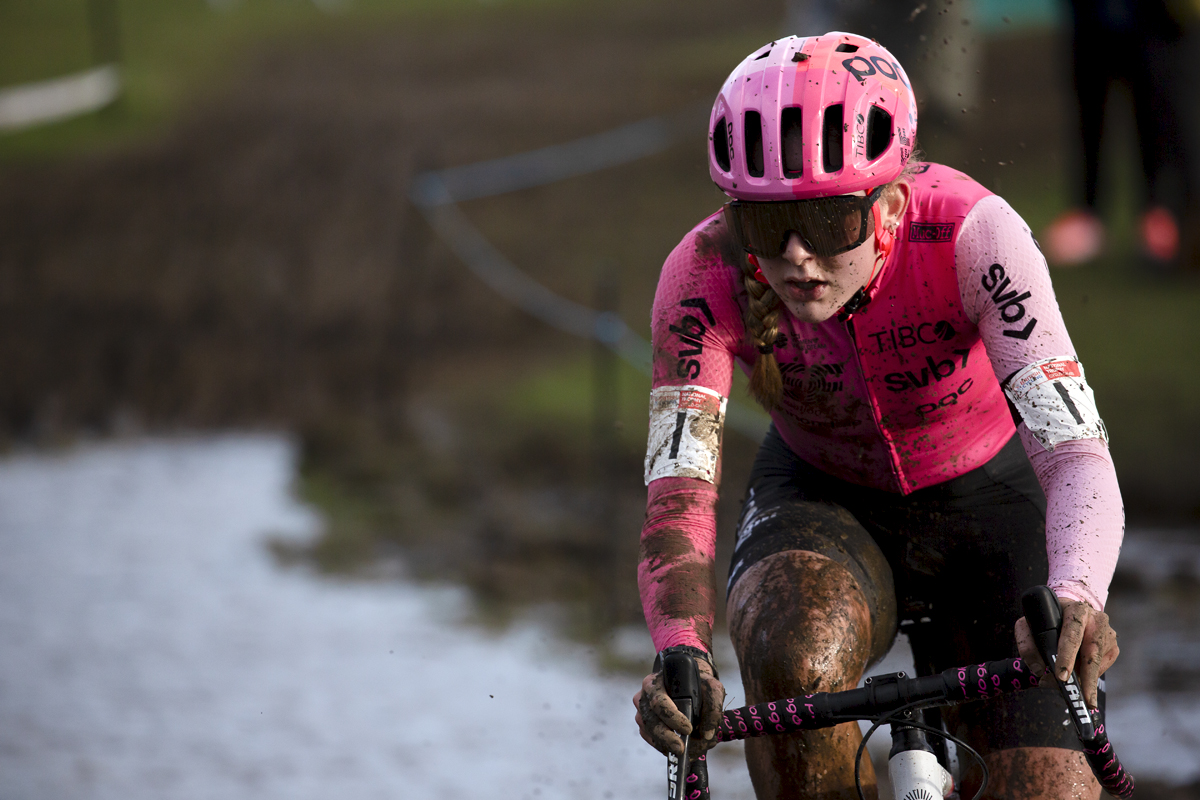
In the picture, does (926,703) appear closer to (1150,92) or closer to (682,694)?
(682,694)

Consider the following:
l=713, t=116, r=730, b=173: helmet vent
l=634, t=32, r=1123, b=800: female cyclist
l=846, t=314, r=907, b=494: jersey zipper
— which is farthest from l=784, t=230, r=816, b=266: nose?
l=846, t=314, r=907, b=494: jersey zipper

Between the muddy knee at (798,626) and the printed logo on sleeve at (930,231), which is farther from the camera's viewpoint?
the printed logo on sleeve at (930,231)

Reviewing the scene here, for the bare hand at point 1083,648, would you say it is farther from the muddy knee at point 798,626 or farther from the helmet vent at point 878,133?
the helmet vent at point 878,133

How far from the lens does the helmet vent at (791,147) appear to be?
8.98 feet

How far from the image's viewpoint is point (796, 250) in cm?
274

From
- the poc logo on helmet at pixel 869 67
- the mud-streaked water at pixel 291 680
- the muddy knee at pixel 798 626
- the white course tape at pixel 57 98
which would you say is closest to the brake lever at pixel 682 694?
the muddy knee at pixel 798 626

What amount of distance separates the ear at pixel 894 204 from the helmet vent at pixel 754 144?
28 cm

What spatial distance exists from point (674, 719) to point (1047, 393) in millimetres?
990

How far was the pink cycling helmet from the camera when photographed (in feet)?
8.98

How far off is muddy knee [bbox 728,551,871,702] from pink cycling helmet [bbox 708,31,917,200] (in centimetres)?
77

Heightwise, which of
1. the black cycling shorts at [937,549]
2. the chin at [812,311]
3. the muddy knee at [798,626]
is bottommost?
the muddy knee at [798,626]

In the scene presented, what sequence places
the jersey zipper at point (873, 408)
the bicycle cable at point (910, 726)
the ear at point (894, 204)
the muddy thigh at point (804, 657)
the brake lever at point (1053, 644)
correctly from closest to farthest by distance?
the brake lever at point (1053, 644)
the bicycle cable at point (910, 726)
the muddy thigh at point (804, 657)
the ear at point (894, 204)
the jersey zipper at point (873, 408)

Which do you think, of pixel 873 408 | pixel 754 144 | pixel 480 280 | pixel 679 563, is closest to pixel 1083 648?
pixel 679 563

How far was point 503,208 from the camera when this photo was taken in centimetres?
1453
